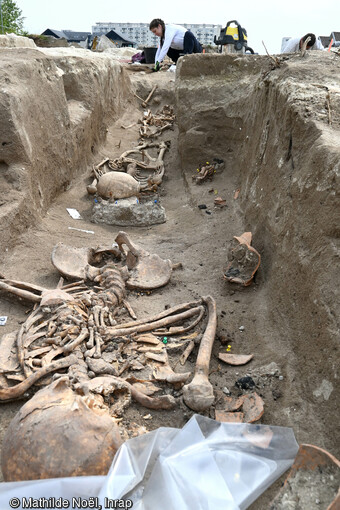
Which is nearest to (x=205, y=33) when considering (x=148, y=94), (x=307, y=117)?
(x=148, y=94)

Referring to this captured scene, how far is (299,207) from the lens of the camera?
326 centimetres

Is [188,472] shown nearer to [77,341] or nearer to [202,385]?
[202,385]

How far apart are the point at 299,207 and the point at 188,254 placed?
5.61ft

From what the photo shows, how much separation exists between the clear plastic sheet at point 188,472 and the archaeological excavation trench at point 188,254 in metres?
0.09

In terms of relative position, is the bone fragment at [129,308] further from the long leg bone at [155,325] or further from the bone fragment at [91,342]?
the bone fragment at [91,342]

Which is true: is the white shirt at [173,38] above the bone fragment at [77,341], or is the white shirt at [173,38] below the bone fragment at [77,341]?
above

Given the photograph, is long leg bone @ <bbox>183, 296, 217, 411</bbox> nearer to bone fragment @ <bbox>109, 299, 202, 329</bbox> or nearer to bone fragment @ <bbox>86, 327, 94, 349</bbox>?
bone fragment @ <bbox>109, 299, 202, 329</bbox>

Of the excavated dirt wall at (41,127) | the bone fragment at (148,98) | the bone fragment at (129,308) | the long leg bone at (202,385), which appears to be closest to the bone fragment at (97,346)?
the bone fragment at (129,308)

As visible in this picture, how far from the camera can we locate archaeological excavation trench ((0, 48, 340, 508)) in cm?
251

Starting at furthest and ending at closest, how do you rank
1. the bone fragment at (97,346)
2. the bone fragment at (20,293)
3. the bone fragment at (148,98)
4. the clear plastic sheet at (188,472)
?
the bone fragment at (148,98)
the bone fragment at (20,293)
the bone fragment at (97,346)
the clear plastic sheet at (188,472)

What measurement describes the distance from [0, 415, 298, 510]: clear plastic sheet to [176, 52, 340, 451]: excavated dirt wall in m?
0.43

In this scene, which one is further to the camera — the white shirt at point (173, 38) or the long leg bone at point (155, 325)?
the white shirt at point (173, 38)

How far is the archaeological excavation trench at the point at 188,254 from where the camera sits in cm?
251

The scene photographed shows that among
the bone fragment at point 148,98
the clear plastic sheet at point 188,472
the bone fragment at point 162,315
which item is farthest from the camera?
the bone fragment at point 148,98
